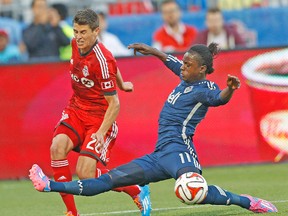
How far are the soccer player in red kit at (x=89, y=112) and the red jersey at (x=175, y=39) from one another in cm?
674

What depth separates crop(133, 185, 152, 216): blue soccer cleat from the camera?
10.2 meters

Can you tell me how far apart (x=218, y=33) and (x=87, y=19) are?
720cm

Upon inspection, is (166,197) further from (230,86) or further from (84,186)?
(230,86)

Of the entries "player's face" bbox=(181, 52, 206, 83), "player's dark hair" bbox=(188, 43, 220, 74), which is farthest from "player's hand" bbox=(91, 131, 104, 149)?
"player's dark hair" bbox=(188, 43, 220, 74)

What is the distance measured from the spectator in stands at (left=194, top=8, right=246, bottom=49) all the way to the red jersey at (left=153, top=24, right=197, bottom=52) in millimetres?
327

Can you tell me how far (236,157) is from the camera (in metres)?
15.2

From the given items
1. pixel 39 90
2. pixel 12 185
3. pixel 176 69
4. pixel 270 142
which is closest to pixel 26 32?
pixel 39 90

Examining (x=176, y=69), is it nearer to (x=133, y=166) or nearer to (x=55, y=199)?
(x=133, y=166)

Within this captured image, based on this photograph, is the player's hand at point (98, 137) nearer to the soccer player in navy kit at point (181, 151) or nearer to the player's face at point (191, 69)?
the soccer player in navy kit at point (181, 151)

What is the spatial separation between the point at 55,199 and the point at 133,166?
3232mm

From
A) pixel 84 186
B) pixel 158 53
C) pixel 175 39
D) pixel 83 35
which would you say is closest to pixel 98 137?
pixel 84 186

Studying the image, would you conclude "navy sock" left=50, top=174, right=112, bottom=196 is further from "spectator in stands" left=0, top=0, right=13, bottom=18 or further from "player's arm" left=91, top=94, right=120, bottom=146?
"spectator in stands" left=0, top=0, right=13, bottom=18

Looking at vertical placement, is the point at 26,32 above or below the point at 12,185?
above

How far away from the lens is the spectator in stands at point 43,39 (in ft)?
55.3
